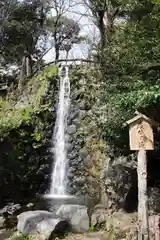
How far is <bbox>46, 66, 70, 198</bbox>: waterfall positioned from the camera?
14.1 metres

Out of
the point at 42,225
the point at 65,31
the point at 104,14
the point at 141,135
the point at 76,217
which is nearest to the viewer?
the point at 141,135

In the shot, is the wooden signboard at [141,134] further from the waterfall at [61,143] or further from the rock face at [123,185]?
the waterfall at [61,143]

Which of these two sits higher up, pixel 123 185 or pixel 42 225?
pixel 123 185

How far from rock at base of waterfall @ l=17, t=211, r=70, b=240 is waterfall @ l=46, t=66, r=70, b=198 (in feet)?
16.2


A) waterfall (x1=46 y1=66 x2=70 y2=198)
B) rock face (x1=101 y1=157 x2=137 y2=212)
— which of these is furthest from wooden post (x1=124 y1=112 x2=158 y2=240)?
waterfall (x1=46 y1=66 x2=70 y2=198)

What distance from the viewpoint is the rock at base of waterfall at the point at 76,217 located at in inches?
335

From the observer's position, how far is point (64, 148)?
14.9 metres

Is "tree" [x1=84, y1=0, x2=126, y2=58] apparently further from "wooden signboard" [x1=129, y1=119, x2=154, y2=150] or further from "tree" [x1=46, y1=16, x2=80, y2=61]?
"tree" [x1=46, y1=16, x2=80, y2=61]

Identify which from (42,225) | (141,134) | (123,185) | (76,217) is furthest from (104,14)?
(42,225)

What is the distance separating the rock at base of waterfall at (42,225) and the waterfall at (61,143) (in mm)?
4923

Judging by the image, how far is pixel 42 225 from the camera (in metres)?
8.06

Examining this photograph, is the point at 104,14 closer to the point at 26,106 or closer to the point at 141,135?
the point at 26,106

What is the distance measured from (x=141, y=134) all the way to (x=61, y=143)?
337 inches

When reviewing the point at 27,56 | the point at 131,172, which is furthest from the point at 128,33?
the point at 27,56
